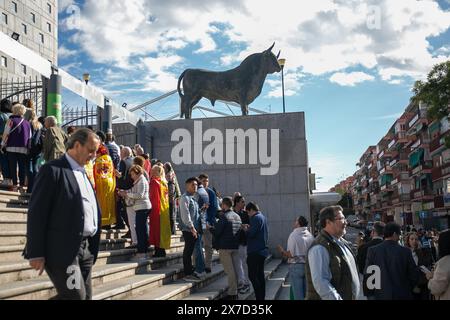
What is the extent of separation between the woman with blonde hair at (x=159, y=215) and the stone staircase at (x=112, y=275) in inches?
9.8

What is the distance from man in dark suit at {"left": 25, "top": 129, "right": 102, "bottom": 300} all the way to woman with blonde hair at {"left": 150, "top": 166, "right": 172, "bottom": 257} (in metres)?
4.68

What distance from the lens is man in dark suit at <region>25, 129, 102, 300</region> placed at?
289 centimetres

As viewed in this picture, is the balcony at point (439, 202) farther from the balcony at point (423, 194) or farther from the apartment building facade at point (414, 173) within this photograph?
the balcony at point (423, 194)

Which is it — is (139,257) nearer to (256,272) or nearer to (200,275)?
(200,275)

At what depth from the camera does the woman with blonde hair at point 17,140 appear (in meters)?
8.06

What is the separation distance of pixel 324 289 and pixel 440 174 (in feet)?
159

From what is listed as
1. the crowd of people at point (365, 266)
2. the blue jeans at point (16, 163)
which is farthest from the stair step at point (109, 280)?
the blue jeans at point (16, 163)

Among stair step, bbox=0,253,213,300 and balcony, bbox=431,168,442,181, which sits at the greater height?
balcony, bbox=431,168,442,181

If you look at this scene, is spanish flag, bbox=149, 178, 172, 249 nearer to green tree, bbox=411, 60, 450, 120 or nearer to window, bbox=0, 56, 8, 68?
green tree, bbox=411, 60, 450, 120

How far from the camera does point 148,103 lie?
1351 inches

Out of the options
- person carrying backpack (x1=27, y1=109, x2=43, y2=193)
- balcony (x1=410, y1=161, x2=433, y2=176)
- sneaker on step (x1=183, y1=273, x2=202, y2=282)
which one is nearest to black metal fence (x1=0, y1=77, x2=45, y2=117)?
person carrying backpack (x1=27, y1=109, x2=43, y2=193)

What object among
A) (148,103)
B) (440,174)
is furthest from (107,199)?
(440,174)

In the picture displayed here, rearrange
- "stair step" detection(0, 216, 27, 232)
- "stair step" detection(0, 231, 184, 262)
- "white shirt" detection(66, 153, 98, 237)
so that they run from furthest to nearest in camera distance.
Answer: "stair step" detection(0, 216, 27, 232) → "stair step" detection(0, 231, 184, 262) → "white shirt" detection(66, 153, 98, 237)

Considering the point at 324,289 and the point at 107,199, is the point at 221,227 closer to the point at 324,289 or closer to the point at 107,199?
the point at 107,199
